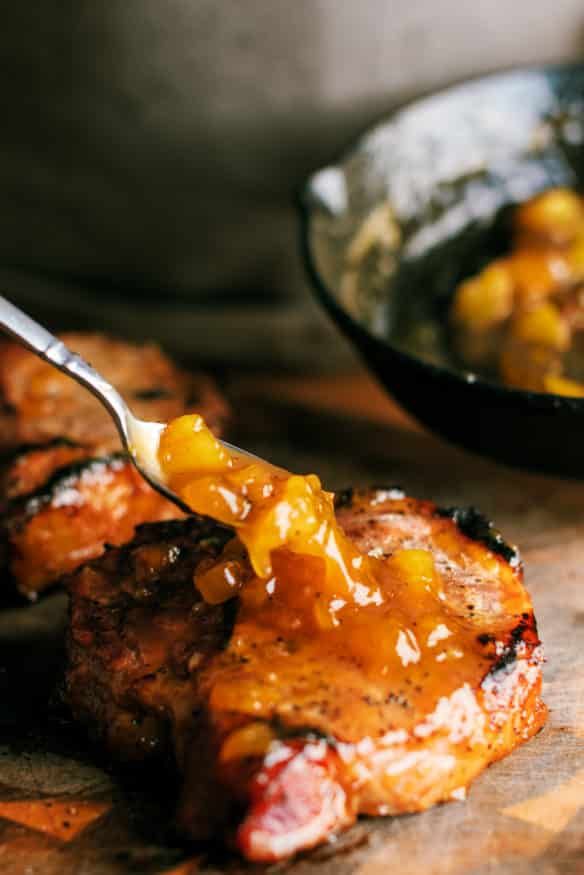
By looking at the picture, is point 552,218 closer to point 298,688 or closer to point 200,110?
point 200,110

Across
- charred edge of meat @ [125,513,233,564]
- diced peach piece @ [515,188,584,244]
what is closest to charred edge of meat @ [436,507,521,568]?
charred edge of meat @ [125,513,233,564]

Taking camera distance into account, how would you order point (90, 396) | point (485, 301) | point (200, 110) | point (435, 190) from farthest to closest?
point (435, 190), point (200, 110), point (485, 301), point (90, 396)

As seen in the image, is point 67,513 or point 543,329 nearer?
point 67,513

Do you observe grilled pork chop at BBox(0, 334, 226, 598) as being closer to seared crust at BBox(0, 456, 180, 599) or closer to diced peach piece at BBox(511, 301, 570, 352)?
seared crust at BBox(0, 456, 180, 599)

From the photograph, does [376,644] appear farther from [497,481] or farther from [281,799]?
[497,481]

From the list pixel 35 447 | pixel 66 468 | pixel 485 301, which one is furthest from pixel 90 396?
pixel 485 301

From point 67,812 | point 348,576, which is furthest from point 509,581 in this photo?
point 67,812

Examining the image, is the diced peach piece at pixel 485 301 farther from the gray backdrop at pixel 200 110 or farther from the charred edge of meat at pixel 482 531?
the charred edge of meat at pixel 482 531
